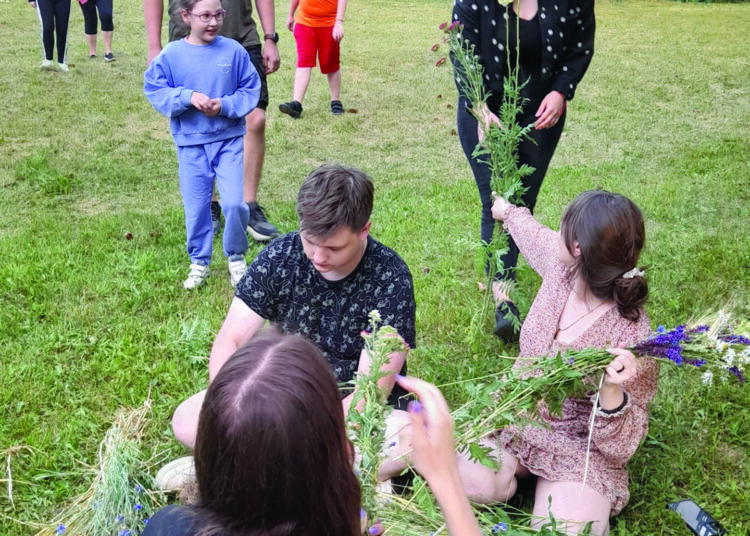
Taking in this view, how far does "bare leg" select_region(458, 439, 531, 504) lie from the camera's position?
8.05 ft

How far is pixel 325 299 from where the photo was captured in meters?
2.66

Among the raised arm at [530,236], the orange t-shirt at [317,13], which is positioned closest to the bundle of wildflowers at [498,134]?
the raised arm at [530,236]

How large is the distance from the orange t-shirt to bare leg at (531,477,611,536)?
6020 millimetres

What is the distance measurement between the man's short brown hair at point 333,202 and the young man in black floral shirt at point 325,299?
0.4 inches

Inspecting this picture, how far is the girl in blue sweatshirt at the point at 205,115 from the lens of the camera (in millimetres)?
3934

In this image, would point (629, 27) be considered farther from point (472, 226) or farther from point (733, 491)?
point (733, 491)

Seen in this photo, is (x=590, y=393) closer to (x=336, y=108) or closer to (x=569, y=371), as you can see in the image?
(x=569, y=371)

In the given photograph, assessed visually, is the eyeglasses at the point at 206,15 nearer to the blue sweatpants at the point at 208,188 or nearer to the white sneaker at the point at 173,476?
the blue sweatpants at the point at 208,188

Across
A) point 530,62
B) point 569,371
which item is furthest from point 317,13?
point 569,371

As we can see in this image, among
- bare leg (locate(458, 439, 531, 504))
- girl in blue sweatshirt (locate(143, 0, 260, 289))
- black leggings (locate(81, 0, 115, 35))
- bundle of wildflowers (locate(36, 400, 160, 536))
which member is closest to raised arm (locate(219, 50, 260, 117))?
girl in blue sweatshirt (locate(143, 0, 260, 289))

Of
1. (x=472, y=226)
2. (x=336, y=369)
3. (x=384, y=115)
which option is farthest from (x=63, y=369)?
(x=384, y=115)

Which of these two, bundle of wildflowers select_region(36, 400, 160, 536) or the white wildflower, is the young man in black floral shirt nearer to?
bundle of wildflowers select_region(36, 400, 160, 536)

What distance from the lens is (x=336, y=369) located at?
Result: 107 inches

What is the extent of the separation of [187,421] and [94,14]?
8506mm
